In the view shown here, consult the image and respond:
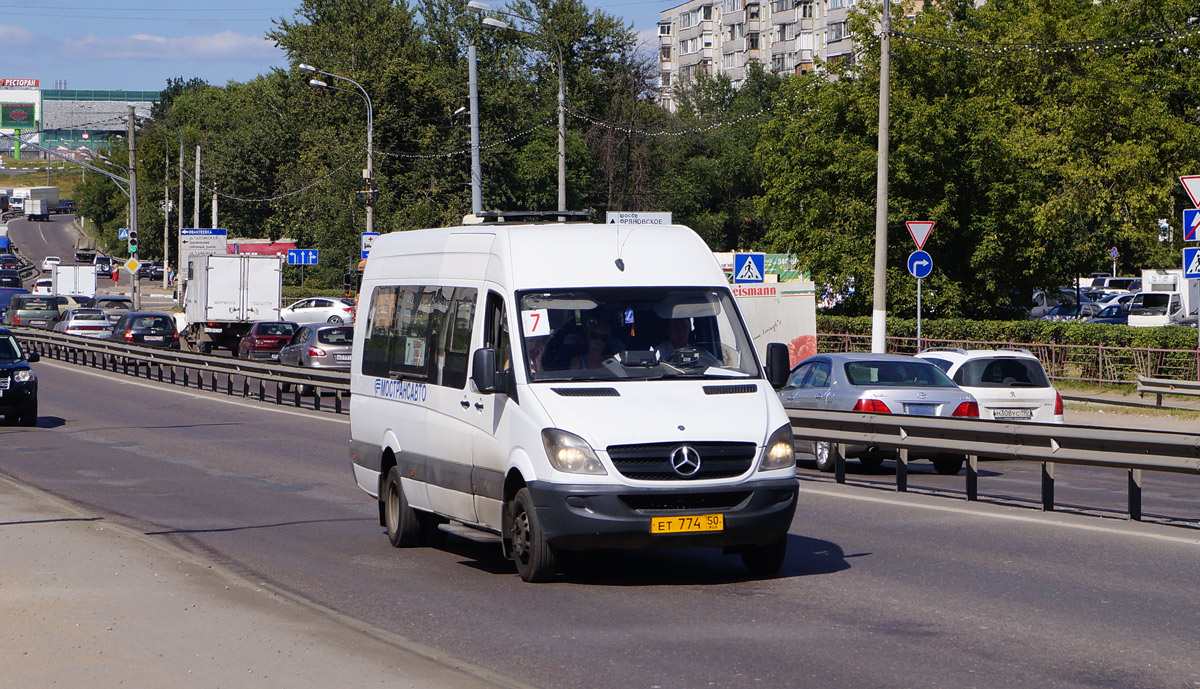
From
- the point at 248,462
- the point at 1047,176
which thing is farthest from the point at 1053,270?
the point at 248,462

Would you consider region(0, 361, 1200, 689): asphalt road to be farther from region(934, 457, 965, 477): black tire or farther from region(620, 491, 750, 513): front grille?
→ region(934, 457, 965, 477): black tire

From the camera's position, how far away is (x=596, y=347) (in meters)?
9.55

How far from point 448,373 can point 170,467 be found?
28.9 feet

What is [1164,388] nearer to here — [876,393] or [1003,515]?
[876,393]

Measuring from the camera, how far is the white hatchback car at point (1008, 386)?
1902 cm

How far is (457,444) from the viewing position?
1012 centimetres

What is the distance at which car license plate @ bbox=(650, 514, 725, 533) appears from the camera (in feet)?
29.0

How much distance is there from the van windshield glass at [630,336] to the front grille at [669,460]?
2.39ft

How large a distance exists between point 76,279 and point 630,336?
76.7 m

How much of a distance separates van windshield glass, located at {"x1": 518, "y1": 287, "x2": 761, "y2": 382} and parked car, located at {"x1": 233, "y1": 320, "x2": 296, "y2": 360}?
34802 mm

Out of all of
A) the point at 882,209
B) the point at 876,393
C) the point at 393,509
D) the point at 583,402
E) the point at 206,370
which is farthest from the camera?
the point at 206,370

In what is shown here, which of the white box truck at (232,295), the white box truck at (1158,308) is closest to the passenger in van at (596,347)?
the white box truck at (232,295)

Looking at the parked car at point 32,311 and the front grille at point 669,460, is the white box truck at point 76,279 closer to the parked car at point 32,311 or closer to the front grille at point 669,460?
the parked car at point 32,311

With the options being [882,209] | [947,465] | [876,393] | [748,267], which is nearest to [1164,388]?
[882,209]
